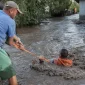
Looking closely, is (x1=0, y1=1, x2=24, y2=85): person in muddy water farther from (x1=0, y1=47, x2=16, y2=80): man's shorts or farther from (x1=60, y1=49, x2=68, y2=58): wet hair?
(x1=60, y1=49, x2=68, y2=58): wet hair

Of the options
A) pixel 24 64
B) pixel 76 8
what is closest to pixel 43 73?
pixel 24 64

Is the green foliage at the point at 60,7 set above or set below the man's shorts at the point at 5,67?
below

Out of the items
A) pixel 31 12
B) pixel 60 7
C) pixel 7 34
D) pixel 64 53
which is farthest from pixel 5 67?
pixel 60 7

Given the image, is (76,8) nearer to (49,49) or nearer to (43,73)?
(49,49)

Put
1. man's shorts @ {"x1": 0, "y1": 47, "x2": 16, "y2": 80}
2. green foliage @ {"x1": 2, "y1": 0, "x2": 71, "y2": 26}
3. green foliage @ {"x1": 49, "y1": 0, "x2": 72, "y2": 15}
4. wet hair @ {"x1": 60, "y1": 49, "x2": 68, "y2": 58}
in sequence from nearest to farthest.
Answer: man's shorts @ {"x1": 0, "y1": 47, "x2": 16, "y2": 80}
wet hair @ {"x1": 60, "y1": 49, "x2": 68, "y2": 58}
green foliage @ {"x1": 2, "y1": 0, "x2": 71, "y2": 26}
green foliage @ {"x1": 49, "y1": 0, "x2": 72, "y2": 15}

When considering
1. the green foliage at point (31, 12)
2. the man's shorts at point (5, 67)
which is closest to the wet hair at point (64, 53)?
the man's shorts at point (5, 67)

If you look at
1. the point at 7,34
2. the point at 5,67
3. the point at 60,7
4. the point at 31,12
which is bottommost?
the point at 60,7

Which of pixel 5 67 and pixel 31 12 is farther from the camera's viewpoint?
pixel 31 12

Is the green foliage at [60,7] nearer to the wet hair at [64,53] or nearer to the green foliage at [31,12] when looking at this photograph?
the green foliage at [31,12]

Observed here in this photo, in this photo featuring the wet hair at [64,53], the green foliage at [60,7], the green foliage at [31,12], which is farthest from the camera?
the green foliage at [60,7]

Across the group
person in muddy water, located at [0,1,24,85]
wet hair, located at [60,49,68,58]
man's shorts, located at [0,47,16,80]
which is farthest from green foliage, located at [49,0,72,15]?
man's shorts, located at [0,47,16,80]

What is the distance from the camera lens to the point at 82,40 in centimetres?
1494

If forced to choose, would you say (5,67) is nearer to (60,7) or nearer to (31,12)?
(31,12)

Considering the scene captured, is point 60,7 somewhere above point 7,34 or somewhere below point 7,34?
below
